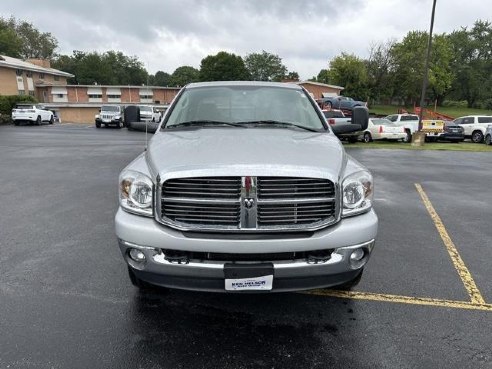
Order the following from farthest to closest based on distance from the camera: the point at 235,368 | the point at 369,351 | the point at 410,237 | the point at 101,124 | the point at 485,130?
the point at 101,124 < the point at 485,130 < the point at 410,237 < the point at 369,351 < the point at 235,368

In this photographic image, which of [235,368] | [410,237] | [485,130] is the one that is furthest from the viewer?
[485,130]

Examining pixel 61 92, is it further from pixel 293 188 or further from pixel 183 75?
pixel 293 188

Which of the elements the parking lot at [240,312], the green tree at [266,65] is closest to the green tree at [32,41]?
the green tree at [266,65]

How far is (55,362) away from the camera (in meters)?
2.59

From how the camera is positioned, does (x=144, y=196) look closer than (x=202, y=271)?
No

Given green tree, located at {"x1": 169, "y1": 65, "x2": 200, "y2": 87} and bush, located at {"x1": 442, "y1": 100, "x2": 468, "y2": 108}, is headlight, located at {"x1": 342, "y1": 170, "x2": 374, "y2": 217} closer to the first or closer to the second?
bush, located at {"x1": 442, "y1": 100, "x2": 468, "y2": 108}

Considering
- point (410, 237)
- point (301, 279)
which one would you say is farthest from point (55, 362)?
point (410, 237)

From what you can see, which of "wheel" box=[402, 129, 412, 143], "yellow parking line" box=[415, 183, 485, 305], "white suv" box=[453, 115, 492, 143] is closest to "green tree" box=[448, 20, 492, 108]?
"white suv" box=[453, 115, 492, 143]

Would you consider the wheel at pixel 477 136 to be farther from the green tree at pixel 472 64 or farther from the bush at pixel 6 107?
the green tree at pixel 472 64

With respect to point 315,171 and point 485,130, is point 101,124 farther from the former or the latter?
point 315,171

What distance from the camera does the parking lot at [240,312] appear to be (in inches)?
106

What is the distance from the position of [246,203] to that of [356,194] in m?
0.86

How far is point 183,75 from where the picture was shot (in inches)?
4146

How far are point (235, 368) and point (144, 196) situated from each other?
133cm
